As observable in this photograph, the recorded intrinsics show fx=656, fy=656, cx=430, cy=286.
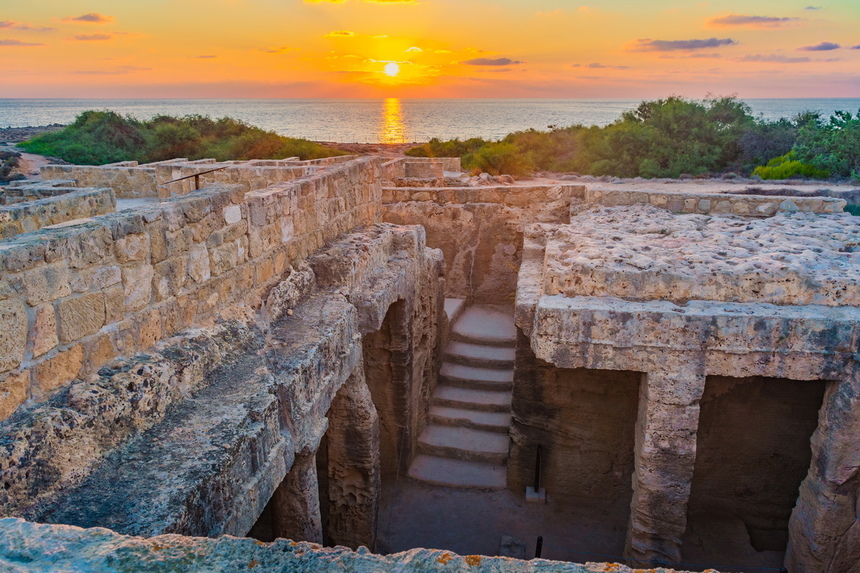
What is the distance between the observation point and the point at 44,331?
2703 millimetres

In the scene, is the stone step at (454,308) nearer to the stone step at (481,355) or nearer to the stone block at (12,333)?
the stone step at (481,355)

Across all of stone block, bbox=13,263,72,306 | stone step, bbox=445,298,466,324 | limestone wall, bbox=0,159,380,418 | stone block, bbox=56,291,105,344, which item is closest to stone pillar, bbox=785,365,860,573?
limestone wall, bbox=0,159,380,418

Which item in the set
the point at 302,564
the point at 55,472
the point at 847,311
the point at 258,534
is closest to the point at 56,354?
the point at 55,472

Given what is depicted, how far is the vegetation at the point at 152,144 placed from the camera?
24.7 meters

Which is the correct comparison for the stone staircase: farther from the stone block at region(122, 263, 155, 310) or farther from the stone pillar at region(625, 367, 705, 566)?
the stone block at region(122, 263, 155, 310)

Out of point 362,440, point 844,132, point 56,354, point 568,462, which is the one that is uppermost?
point 844,132

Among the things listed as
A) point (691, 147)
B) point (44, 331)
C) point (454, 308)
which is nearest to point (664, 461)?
point (44, 331)

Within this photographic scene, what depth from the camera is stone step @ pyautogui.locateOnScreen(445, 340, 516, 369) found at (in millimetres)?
8977

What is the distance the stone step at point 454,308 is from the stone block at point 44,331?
7.08 metres

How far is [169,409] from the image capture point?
323cm

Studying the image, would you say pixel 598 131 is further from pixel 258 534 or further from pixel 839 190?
pixel 258 534

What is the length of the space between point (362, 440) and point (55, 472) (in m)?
3.23

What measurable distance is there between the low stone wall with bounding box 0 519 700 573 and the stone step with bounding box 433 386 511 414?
21.0ft

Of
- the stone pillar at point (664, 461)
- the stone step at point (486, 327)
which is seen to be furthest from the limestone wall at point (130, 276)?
the stone step at point (486, 327)
